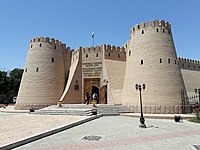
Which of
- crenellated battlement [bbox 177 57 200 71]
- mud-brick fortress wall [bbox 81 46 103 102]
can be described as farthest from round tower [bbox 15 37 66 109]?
crenellated battlement [bbox 177 57 200 71]

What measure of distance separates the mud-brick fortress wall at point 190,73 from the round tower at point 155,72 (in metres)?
9.87

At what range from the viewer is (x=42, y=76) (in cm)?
2367

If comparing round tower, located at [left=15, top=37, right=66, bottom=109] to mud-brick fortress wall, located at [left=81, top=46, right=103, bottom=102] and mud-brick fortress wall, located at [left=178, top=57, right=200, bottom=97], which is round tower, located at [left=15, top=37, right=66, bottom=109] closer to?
mud-brick fortress wall, located at [left=81, top=46, right=103, bottom=102]

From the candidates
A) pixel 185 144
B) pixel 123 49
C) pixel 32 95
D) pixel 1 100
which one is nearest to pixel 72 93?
pixel 32 95

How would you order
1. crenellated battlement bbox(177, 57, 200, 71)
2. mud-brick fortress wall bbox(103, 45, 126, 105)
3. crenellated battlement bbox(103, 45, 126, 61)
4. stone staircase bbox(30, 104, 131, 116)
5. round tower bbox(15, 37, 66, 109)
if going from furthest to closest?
crenellated battlement bbox(177, 57, 200, 71) → crenellated battlement bbox(103, 45, 126, 61) → round tower bbox(15, 37, 66, 109) → mud-brick fortress wall bbox(103, 45, 126, 105) → stone staircase bbox(30, 104, 131, 116)

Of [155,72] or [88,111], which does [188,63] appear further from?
[88,111]

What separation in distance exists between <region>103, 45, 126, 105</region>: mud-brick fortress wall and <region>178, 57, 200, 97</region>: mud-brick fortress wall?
10.1m

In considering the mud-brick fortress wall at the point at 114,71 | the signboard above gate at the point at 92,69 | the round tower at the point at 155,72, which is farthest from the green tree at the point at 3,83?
the round tower at the point at 155,72

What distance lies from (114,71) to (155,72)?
600 centimetres

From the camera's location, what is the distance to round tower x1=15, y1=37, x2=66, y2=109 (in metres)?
23.2

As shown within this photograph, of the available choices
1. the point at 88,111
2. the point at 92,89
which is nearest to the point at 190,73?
the point at 92,89

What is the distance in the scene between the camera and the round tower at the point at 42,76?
23.2 m

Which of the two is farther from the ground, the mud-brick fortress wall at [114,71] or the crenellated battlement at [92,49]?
the crenellated battlement at [92,49]

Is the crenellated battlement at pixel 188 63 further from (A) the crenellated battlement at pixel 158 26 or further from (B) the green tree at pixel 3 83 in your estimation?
(B) the green tree at pixel 3 83
